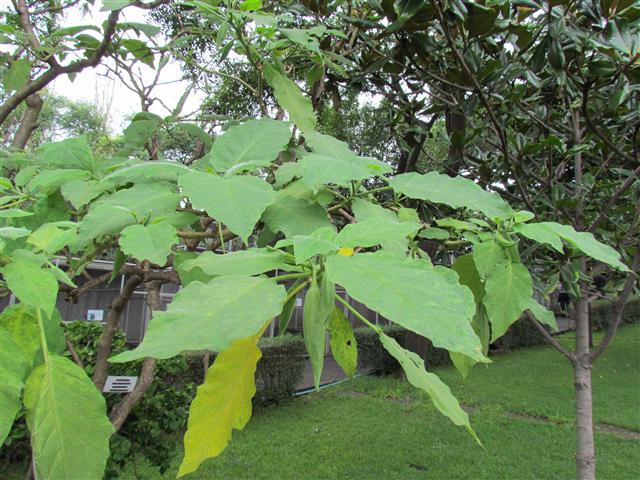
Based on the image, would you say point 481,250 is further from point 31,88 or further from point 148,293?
point 31,88

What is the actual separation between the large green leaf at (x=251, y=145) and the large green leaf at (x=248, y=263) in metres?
0.22

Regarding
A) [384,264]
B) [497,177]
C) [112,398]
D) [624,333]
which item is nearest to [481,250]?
[384,264]

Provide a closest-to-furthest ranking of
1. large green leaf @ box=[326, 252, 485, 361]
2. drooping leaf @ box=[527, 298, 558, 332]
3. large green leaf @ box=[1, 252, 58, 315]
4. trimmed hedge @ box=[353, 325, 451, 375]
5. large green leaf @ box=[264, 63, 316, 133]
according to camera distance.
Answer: large green leaf @ box=[326, 252, 485, 361] → large green leaf @ box=[1, 252, 58, 315] → drooping leaf @ box=[527, 298, 558, 332] → large green leaf @ box=[264, 63, 316, 133] → trimmed hedge @ box=[353, 325, 451, 375]

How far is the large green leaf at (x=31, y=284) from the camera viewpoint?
0.42 meters

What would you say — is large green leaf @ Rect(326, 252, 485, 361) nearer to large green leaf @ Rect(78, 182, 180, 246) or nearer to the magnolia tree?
the magnolia tree

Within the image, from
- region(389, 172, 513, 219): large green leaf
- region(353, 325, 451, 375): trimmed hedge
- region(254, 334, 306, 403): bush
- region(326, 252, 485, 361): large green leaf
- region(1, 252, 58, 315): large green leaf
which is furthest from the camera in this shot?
region(353, 325, 451, 375): trimmed hedge

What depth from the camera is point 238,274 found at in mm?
426

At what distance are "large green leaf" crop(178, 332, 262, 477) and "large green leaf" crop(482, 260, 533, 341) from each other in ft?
1.01

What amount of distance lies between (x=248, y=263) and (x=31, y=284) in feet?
0.67

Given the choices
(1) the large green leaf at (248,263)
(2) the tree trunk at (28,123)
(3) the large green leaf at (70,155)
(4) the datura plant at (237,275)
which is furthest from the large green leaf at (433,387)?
(2) the tree trunk at (28,123)

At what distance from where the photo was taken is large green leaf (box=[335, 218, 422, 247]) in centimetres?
47

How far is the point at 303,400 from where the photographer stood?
7.12 meters

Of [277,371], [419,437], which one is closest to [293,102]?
[419,437]

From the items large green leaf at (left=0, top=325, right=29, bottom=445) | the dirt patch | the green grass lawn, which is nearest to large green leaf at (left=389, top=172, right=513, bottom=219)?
large green leaf at (left=0, top=325, right=29, bottom=445)
